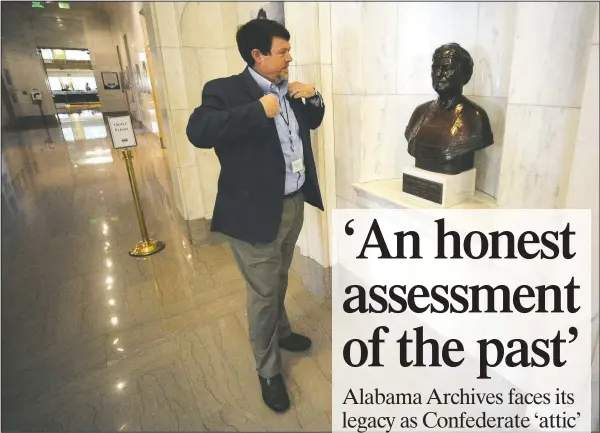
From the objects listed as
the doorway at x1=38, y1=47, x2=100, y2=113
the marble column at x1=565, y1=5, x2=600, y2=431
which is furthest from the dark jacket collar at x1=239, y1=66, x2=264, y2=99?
the doorway at x1=38, y1=47, x2=100, y2=113

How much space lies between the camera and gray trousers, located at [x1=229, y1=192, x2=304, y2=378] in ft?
5.27

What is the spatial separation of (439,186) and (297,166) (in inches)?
28.8

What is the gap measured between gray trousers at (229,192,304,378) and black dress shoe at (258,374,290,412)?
0.03 meters

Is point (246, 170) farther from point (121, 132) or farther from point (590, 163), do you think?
point (121, 132)

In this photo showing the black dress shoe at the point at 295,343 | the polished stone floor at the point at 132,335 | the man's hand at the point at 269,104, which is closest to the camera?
the man's hand at the point at 269,104

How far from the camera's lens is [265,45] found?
1.44m

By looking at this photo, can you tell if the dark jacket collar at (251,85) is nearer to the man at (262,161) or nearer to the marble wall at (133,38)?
the man at (262,161)

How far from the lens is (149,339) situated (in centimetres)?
225

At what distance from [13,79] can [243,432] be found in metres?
16.1

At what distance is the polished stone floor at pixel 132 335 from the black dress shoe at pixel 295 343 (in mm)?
57

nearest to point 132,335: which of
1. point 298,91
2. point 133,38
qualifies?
point 298,91

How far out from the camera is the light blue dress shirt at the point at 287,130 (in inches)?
61.1

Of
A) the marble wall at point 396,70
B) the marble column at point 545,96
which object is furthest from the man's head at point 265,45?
the marble column at point 545,96

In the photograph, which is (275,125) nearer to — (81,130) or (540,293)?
(540,293)
